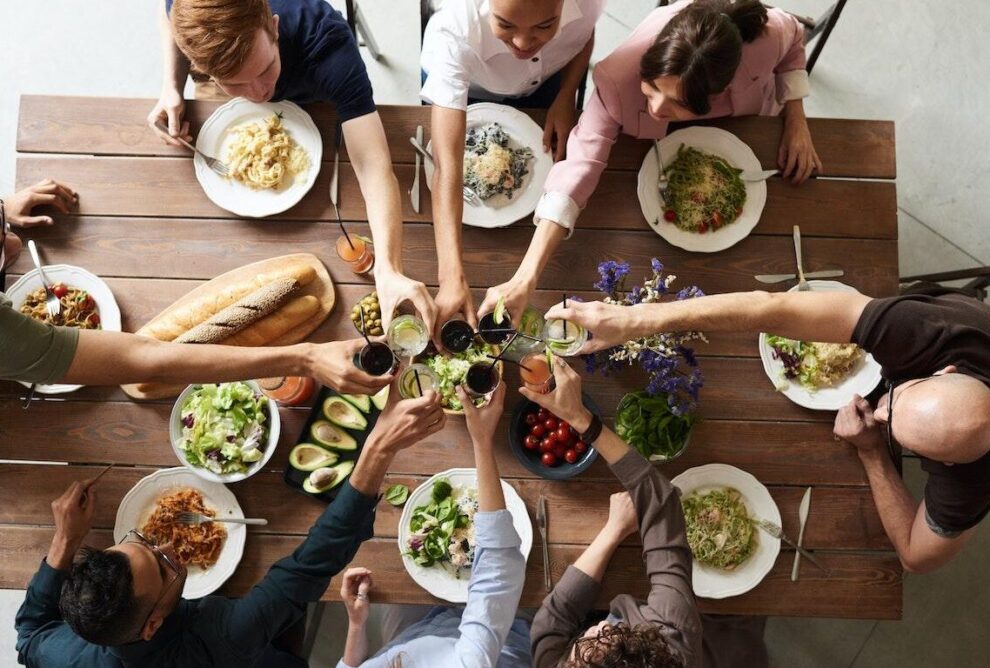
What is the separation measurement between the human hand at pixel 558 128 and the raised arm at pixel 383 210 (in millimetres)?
518

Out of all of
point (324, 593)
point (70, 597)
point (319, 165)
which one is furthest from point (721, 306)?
point (70, 597)

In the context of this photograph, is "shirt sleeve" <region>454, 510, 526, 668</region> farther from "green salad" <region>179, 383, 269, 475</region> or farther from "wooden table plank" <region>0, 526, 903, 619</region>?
"green salad" <region>179, 383, 269, 475</region>

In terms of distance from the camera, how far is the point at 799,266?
7.34 ft

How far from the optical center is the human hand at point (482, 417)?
202 centimetres

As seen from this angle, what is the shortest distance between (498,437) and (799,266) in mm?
1100

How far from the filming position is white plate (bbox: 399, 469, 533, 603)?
2107 mm

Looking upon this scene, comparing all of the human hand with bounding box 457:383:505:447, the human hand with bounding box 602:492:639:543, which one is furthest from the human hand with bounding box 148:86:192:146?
the human hand with bounding box 602:492:639:543

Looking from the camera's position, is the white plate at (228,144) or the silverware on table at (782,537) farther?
the white plate at (228,144)

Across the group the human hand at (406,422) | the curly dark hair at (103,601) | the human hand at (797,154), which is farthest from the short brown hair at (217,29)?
the human hand at (797,154)

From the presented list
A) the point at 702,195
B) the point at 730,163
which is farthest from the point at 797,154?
the point at 702,195

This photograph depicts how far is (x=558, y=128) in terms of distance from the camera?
2295 millimetres

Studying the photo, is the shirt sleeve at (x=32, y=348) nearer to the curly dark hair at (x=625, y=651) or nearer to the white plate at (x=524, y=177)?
the white plate at (x=524, y=177)

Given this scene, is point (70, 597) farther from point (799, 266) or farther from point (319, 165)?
point (799, 266)

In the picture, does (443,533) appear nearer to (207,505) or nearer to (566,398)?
(566,398)
